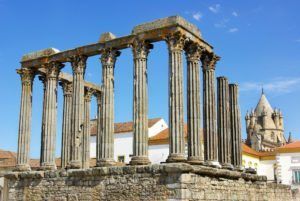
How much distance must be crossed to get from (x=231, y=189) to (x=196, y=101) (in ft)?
12.6

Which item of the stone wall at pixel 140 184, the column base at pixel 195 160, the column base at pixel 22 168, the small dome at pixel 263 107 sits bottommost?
the stone wall at pixel 140 184

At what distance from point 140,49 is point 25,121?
7664 mm

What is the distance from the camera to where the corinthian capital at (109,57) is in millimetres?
21016

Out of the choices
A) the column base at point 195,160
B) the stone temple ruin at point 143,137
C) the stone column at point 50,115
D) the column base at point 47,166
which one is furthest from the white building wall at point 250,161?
the column base at point 195,160

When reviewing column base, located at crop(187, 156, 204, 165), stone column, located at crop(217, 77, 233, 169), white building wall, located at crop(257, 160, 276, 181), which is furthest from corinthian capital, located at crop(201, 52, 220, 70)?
white building wall, located at crop(257, 160, 276, 181)

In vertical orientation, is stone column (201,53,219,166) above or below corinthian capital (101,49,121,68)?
below

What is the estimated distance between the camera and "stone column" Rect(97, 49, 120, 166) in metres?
20.0

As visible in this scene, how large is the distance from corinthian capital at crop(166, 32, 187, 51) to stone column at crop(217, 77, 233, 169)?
4432 millimetres

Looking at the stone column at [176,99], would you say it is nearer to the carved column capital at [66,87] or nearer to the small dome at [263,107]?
the carved column capital at [66,87]

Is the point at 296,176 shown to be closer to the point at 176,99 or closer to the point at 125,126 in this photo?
the point at 125,126

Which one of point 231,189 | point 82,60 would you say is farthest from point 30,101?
point 231,189

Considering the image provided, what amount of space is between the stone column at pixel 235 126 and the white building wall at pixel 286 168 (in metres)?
24.9

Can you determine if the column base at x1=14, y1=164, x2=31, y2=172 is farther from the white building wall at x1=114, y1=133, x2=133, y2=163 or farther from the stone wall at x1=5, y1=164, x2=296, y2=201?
the white building wall at x1=114, y1=133, x2=133, y2=163

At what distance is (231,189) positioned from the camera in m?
19.2
